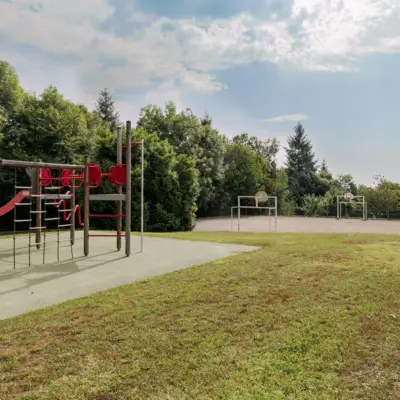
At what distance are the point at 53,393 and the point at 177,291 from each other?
2219 mm

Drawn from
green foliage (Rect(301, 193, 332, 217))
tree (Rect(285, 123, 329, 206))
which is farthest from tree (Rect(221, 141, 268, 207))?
tree (Rect(285, 123, 329, 206))

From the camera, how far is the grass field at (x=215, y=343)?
2.37 m

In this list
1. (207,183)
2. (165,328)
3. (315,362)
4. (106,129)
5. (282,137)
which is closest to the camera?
(315,362)

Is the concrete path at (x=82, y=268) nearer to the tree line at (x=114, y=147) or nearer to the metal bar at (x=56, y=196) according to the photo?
the metal bar at (x=56, y=196)

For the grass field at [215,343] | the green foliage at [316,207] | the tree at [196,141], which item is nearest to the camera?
the grass field at [215,343]

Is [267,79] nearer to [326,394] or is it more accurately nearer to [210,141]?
[210,141]

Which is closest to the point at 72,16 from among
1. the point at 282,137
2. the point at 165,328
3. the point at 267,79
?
the point at 267,79

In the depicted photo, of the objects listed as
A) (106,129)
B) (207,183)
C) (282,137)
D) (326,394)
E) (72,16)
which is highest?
(282,137)

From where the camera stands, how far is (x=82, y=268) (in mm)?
6070

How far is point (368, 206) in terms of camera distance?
3347 cm

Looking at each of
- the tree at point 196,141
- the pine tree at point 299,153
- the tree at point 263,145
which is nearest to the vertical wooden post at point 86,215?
the tree at point 196,141

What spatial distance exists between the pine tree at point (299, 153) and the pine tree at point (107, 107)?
2541 cm

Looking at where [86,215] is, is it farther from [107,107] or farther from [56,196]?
[107,107]

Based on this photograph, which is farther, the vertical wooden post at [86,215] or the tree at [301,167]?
the tree at [301,167]
